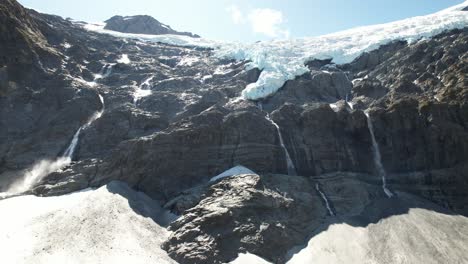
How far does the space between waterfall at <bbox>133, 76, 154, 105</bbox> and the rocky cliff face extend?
58 centimetres

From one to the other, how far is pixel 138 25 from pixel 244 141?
449ft

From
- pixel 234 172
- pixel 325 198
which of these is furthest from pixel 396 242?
pixel 234 172

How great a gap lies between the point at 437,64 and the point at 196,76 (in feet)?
176

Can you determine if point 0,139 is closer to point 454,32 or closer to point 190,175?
point 190,175

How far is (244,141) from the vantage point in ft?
195

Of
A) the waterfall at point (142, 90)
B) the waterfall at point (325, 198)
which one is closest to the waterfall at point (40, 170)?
the waterfall at point (142, 90)

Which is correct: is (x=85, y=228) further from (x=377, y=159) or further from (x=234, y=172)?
(x=377, y=159)

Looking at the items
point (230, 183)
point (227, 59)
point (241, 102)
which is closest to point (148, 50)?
point (227, 59)

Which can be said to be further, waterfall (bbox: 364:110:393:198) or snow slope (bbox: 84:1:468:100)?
snow slope (bbox: 84:1:468:100)

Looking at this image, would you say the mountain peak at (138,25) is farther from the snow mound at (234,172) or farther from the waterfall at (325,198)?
the waterfall at (325,198)

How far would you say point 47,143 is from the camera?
2630 inches

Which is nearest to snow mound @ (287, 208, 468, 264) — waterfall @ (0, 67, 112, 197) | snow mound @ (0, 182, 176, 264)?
snow mound @ (0, 182, 176, 264)

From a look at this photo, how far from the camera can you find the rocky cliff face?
4597 centimetres

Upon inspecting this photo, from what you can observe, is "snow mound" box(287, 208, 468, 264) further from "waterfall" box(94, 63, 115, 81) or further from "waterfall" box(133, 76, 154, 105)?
"waterfall" box(94, 63, 115, 81)
